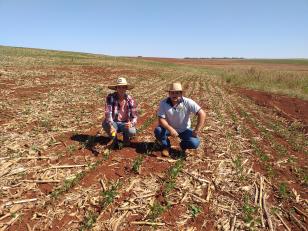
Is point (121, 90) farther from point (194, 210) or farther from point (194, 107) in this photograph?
point (194, 210)

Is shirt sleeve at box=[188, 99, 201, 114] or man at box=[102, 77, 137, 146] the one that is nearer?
shirt sleeve at box=[188, 99, 201, 114]

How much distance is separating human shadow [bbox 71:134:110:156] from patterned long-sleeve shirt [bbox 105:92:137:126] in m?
0.79

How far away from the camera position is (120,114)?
8258 mm

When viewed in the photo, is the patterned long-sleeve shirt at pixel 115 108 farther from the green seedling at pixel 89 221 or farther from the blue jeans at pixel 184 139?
the green seedling at pixel 89 221

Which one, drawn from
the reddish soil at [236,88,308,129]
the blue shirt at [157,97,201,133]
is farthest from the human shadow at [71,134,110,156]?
the reddish soil at [236,88,308,129]

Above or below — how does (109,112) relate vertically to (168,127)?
above

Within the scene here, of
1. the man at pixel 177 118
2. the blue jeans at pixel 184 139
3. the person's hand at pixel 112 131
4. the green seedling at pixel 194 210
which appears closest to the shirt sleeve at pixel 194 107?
the man at pixel 177 118

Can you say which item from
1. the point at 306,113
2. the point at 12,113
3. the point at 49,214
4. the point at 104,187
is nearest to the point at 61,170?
the point at 104,187

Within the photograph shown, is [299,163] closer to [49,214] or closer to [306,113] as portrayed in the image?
[49,214]

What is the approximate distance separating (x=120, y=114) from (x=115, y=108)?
0.23 meters

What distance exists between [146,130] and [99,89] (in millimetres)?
8886

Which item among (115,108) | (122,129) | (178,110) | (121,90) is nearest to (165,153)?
(178,110)

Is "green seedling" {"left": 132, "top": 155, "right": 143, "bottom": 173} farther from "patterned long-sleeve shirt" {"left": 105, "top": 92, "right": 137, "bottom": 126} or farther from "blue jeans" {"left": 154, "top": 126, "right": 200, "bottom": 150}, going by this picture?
"patterned long-sleeve shirt" {"left": 105, "top": 92, "right": 137, "bottom": 126}

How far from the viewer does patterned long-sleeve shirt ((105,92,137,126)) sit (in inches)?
314
